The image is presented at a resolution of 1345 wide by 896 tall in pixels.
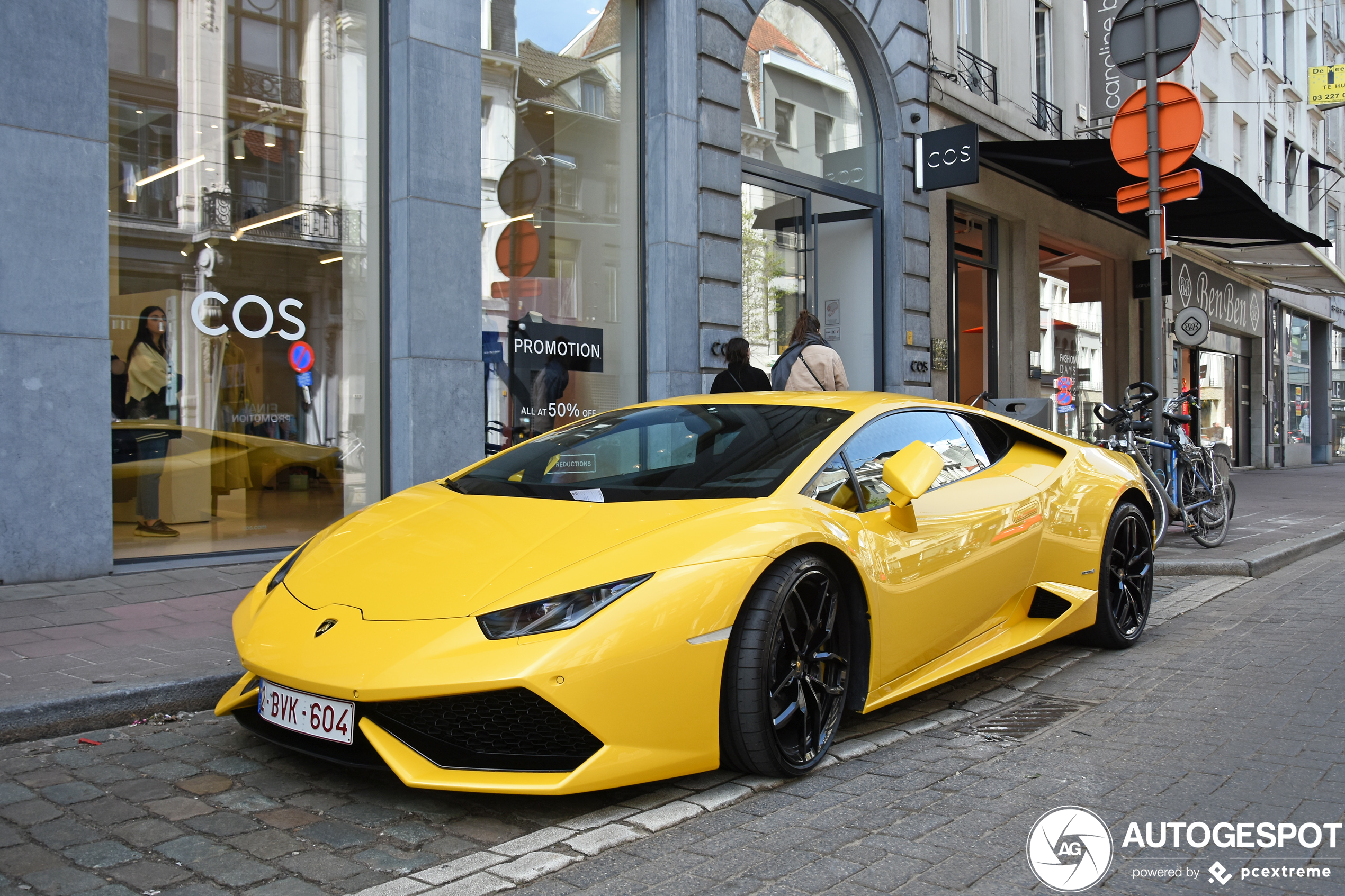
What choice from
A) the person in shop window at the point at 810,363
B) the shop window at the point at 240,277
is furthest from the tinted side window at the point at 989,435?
the shop window at the point at 240,277

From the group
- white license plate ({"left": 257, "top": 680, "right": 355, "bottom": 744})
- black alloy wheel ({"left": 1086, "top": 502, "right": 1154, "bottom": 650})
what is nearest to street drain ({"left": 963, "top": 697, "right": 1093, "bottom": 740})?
black alloy wheel ({"left": 1086, "top": 502, "right": 1154, "bottom": 650})

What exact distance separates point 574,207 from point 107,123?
165 inches

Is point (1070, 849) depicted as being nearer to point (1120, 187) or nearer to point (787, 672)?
point (787, 672)

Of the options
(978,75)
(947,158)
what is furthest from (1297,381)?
(947,158)

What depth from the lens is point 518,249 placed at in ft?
30.1

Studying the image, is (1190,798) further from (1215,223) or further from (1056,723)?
(1215,223)

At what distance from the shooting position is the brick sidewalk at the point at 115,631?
3.99 metres

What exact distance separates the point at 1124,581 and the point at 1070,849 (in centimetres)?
280

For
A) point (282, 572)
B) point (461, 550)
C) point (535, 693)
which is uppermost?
point (461, 550)

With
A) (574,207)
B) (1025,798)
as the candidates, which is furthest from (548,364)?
(1025,798)

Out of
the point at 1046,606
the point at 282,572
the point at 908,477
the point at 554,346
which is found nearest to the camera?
the point at 908,477

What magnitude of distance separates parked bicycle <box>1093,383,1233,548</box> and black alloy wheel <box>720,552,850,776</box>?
5912 mm

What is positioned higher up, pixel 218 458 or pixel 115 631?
pixel 218 458

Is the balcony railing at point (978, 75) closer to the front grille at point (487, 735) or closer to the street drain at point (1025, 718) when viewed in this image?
the street drain at point (1025, 718)
